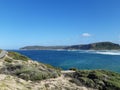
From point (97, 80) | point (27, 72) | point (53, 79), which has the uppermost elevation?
point (27, 72)

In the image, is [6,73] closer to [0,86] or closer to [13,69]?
[13,69]

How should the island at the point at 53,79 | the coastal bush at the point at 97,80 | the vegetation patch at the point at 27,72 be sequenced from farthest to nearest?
the vegetation patch at the point at 27,72 < the coastal bush at the point at 97,80 < the island at the point at 53,79

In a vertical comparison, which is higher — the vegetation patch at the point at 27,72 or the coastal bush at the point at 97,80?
the vegetation patch at the point at 27,72

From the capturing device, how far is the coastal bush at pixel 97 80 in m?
27.5

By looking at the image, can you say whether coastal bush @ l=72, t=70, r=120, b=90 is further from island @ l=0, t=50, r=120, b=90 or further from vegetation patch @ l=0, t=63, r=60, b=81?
vegetation patch @ l=0, t=63, r=60, b=81

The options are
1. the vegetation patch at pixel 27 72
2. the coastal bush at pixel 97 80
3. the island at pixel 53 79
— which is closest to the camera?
the island at pixel 53 79

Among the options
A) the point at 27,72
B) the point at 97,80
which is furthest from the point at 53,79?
the point at 97,80

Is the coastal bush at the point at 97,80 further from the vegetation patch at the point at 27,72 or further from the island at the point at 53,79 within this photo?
the vegetation patch at the point at 27,72

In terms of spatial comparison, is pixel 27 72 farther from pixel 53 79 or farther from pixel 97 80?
pixel 97 80

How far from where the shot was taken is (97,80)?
1132 inches

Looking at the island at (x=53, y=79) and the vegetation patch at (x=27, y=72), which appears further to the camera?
the vegetation patch at (x=27, y=72)

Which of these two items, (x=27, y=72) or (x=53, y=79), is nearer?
(x=53, y=79)

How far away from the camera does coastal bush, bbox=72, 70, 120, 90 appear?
27.5 m

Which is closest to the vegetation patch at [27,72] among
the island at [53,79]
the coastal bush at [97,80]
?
the island at [53,79]
